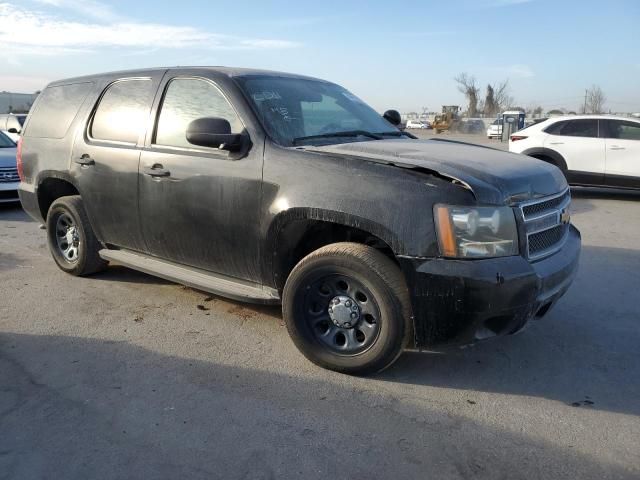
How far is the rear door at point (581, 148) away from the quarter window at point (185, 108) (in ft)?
28.8

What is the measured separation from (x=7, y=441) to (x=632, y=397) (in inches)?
132

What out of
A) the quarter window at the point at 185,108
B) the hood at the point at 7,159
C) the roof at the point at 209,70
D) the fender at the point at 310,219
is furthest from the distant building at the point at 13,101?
the fender at the point at 310,219

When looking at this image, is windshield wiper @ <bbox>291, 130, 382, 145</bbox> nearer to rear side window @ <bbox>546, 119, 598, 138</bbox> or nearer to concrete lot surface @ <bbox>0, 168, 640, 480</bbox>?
concrete lot surface @ <bbox>0, 168, 640, 480</bbox>

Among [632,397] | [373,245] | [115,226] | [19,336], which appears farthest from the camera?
[115,226]

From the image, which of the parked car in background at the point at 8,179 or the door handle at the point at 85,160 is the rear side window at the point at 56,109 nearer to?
the door handle at the point at 85,160

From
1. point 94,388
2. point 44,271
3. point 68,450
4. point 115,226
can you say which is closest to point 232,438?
point 68,450

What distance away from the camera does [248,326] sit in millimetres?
4320

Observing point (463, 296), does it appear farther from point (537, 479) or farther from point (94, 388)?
point (94, 388)

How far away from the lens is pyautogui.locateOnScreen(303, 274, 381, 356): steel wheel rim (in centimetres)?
338

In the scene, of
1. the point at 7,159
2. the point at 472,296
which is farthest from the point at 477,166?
the point at 7,159

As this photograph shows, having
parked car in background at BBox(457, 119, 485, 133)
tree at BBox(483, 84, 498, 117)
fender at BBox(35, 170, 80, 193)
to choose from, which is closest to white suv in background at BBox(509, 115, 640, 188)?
fender at BBox(35, 170, 80, 193)

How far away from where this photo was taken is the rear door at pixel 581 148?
→ 10.7 metres

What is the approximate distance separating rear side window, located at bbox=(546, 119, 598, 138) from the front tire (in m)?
9.19

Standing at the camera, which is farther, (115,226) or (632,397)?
(115,226)
